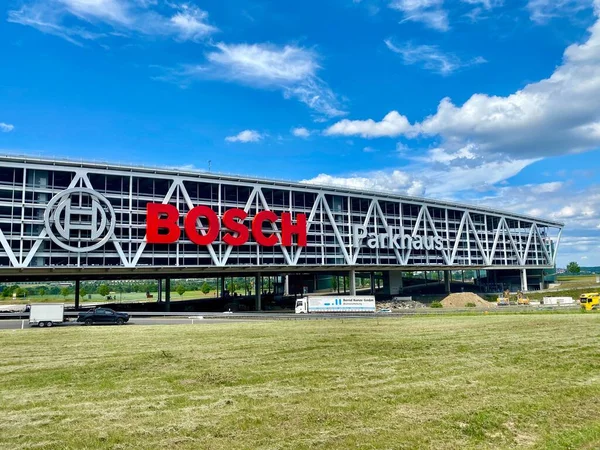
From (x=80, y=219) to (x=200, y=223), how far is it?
16.6 m

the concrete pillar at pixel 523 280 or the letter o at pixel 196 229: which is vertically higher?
the letter o at pixel 196 229

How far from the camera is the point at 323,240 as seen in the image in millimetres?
83500

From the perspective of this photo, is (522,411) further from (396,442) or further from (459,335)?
(459,335)

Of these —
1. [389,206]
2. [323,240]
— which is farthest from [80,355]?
[389,206]

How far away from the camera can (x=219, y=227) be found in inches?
2817

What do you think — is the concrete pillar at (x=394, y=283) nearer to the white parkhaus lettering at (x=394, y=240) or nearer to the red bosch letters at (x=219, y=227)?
the white parkhaus lettering at (x=394, y=240)

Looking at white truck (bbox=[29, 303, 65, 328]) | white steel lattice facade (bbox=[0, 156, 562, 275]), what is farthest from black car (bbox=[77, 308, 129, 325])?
white steel lattice facade (bbox=[0, 156, 562, 275])

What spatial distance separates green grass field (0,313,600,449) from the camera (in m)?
11.4

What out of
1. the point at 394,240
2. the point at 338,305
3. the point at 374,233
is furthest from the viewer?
the point at 394,240

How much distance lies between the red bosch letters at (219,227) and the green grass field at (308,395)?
3968cm

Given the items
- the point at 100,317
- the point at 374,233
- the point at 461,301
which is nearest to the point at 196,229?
the point at 100,317

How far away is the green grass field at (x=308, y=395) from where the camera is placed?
1138 centimetres

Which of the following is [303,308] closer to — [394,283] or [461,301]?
[461,301]

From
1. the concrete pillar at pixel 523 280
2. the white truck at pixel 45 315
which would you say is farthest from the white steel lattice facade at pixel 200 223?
the concrete pillar at pixel 523 280
